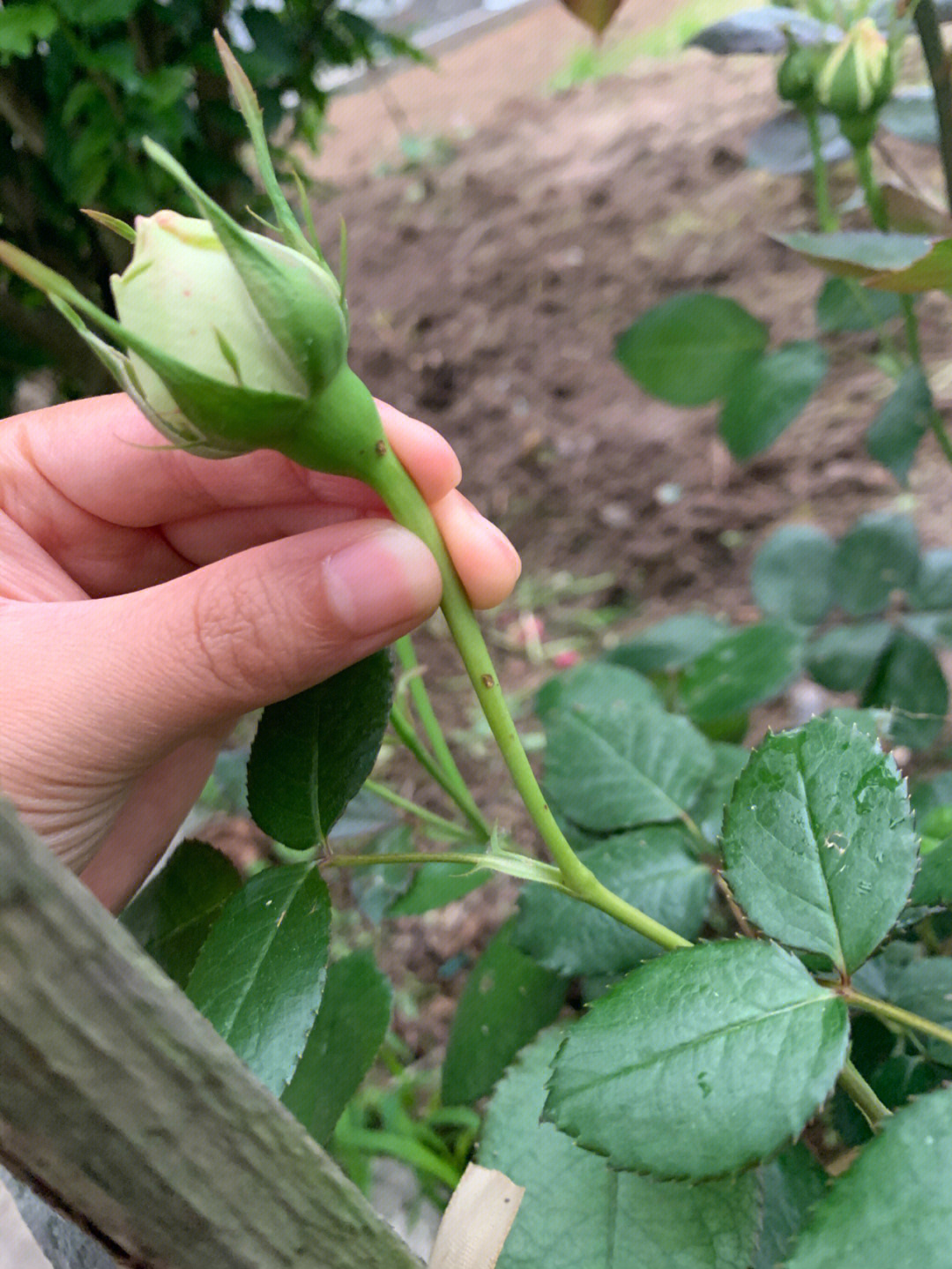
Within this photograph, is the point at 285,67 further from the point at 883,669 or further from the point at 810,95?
the point at 883,669

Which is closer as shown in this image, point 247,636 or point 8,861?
point 8,861

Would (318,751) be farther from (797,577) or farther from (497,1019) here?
(797,577)

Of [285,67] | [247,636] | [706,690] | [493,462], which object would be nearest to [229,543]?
[247,636]

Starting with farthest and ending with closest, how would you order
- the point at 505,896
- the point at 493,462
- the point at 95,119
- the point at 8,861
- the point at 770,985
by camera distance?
the point at 493,462 → the point at 505,896 → the point at 95,119 → the point at 770,985 → the point at 8,861

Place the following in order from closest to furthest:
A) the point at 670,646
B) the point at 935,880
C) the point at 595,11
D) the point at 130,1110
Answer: the point at 130,1110
the point at 935,880
the point at 595,11
the point at 670,646

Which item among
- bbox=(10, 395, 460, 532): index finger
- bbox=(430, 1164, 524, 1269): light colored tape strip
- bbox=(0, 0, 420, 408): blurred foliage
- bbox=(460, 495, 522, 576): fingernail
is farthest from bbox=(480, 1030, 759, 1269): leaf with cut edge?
bbox=(0, 0, 420, 408): blurred foliage

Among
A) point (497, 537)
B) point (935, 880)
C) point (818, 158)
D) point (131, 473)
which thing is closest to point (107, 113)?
point (131, 473)
